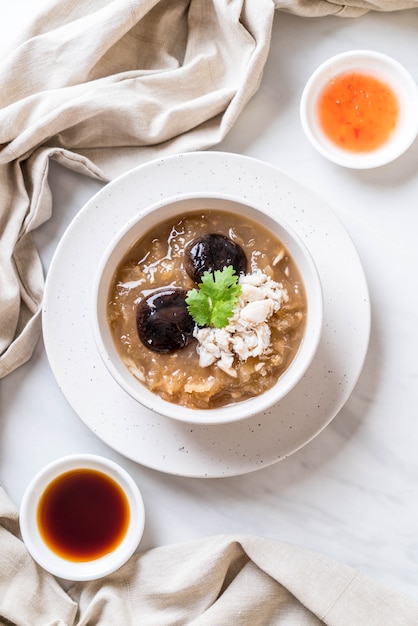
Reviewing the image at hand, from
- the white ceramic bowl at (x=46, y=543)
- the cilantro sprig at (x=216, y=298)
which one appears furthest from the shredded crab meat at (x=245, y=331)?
the white ceramic bowl at (x=46, y=543)

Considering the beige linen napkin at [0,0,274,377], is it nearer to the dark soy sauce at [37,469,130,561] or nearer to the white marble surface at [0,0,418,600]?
the white marble surface at [0,0,418,600]

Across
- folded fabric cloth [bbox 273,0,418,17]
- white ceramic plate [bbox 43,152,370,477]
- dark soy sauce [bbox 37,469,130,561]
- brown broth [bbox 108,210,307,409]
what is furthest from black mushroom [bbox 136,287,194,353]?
folded fabric cloth [bbox 273,0,418,17]

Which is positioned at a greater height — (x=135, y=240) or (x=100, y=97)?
(x=100, y=97)

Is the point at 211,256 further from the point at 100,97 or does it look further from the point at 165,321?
the point at 100,97

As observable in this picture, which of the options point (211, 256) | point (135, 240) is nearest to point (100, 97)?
point (135, 240)

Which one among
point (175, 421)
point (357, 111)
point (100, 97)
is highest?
point (357, 111)

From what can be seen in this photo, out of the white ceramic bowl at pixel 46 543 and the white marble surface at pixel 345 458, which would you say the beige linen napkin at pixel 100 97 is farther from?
the white ceramic bowl at pixel 46 543
